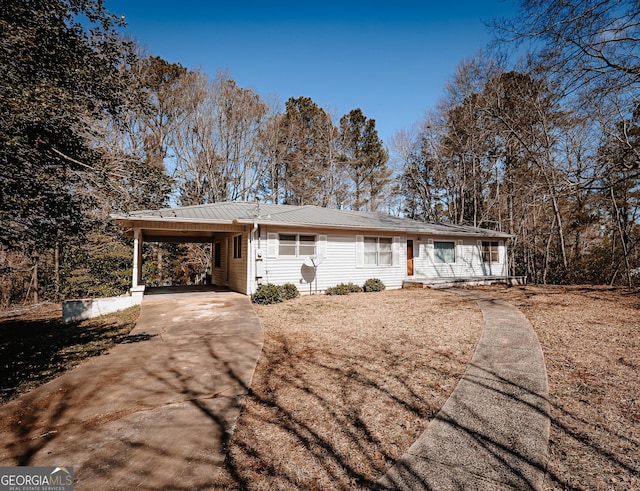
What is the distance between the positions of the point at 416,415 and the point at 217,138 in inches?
731

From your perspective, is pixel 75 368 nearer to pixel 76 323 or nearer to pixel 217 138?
pixel 76 323

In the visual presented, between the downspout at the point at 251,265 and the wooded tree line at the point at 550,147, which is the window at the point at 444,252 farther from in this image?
the downspout at the point at 251,265

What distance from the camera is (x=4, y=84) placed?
3799 mm

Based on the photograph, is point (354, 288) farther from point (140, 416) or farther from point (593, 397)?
point (140, 416)

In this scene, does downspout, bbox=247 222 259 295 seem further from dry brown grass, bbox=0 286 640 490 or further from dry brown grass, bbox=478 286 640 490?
dry brown grass, bbox=478 286 640 490

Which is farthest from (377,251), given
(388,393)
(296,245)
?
(388,393)

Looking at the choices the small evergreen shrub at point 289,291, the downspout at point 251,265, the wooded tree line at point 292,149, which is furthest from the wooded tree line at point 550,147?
the downspout at point 251,265

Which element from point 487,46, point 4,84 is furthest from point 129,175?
point 487,46

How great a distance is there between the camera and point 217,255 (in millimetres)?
15406

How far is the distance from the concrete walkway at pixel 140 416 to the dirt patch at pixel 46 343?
0.36 meters

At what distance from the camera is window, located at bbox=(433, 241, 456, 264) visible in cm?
1432

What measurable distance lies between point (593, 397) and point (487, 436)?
1569mm

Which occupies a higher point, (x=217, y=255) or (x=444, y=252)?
(x=444, y=252)

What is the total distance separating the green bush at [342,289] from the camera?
1128 centimetres
